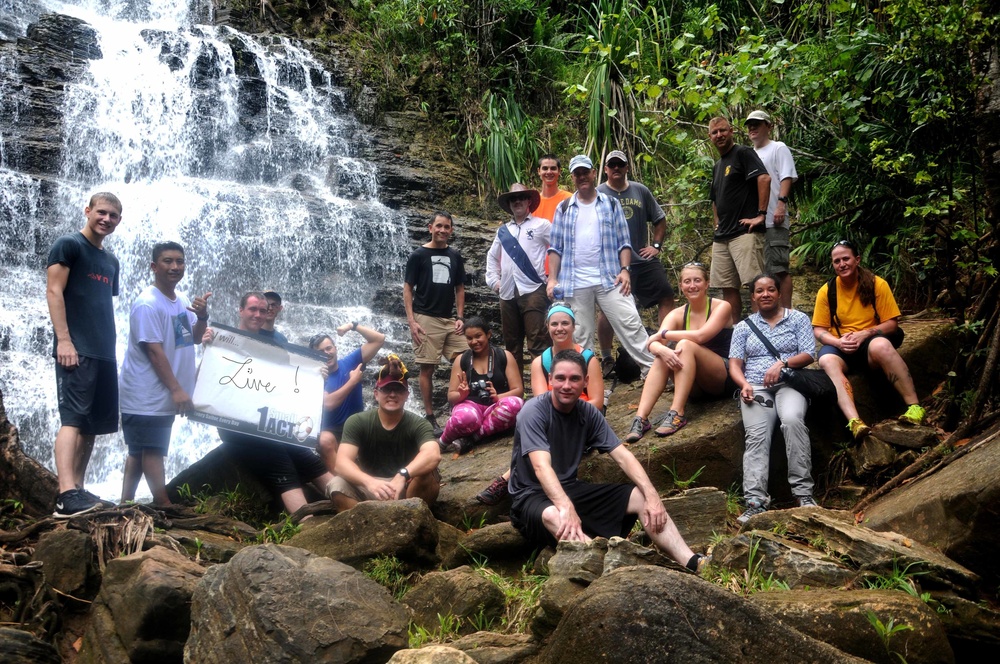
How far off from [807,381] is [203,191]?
8569 mm

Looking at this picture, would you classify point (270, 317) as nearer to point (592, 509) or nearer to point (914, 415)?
point (592, 509)

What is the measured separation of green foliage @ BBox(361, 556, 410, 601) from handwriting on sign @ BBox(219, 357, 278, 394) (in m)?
1.57

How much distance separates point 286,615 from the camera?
395cm

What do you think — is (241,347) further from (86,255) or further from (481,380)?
(481,380)

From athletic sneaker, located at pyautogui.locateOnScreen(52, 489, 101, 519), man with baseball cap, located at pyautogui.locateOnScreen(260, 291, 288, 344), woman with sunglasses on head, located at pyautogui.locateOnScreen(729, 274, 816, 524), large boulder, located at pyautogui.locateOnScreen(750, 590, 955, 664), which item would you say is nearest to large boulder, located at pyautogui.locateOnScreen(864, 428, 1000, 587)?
woman with sunglasses on head, located at pyautogui.locateOnScreen(729, 274, 816, 524)

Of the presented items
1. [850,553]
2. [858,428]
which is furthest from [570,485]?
[858,428]

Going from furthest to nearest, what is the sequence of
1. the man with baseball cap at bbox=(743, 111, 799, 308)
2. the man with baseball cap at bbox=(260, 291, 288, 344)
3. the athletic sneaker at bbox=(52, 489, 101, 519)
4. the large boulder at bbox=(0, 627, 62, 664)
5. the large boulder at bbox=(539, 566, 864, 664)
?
the man with baseball cap at bbox=(743, 111, 799, 308) → the man with baseball cap at bbox=(260, 291, 288, 344) → the athletic sneaker at bbox=(52, 489, 101, 519) → the large boulder at bbox=(0, 627, 62, 664) → the large boulder at bbox=(539, 566, 864, 664)

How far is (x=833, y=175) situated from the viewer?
9.73 m

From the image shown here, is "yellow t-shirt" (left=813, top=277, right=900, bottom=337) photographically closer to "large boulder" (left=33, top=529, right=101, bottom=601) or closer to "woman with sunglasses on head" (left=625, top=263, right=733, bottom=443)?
"woman with sunglasses on head" (left=625, top=263, right=733, bottom=443)

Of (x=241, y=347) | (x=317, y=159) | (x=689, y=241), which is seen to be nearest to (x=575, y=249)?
(x=241, y=347)

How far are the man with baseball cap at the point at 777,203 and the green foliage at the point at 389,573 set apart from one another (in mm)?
3588

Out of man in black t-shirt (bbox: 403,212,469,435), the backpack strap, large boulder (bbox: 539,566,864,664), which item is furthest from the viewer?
man in black t-shirt (bbox: 403,212,469,435)

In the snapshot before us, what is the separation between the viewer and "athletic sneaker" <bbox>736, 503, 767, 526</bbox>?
5401mm

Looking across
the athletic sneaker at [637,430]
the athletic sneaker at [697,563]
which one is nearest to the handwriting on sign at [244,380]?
the athletic sneaker at [637,430]
